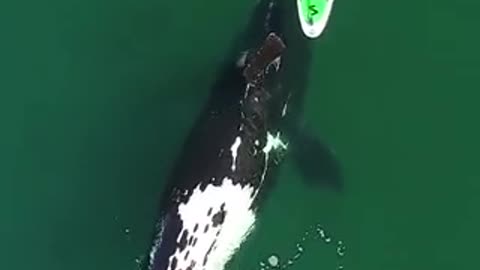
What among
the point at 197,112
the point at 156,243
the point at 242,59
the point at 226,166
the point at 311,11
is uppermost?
the point at 311,11

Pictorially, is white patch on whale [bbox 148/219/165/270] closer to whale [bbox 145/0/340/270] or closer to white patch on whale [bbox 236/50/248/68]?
whale [bbox 145/0/340/270]

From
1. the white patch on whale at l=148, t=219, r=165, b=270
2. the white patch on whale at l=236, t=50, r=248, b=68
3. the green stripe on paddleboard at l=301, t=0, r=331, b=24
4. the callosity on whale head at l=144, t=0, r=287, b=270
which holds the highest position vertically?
the green stripe on paddleboard at l=301, t=0, r=331, b=24

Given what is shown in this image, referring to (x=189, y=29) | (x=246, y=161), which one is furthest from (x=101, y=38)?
(x=246, y=161)

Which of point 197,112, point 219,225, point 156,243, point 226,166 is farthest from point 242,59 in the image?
point 156,243

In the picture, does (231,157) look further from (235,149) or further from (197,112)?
(197,112)

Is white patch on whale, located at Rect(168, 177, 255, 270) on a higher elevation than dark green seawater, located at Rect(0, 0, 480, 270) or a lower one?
lower

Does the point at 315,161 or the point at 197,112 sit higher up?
the point at 197,112

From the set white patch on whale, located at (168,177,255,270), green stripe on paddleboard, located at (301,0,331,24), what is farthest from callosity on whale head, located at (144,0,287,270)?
green stripe on paddleboard, located at (301,0,331,24)
